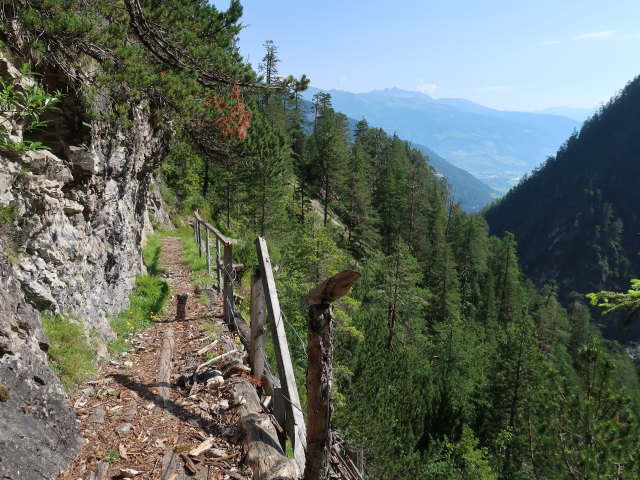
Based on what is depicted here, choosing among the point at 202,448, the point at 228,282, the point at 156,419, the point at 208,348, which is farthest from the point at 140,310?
the point at 202,448

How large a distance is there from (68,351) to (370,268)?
1031 inches

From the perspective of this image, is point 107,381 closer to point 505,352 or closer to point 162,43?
point 162,43

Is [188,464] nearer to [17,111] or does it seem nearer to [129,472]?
[129,472]

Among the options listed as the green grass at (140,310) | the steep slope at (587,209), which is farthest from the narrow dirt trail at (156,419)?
the steep slope at (587,209)

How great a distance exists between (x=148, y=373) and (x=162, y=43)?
19.2 ft

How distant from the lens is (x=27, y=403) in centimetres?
355

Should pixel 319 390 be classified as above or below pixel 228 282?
above

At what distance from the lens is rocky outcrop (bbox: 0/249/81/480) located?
3.10 metres

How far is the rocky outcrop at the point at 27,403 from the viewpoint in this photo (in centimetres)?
Answer: 310

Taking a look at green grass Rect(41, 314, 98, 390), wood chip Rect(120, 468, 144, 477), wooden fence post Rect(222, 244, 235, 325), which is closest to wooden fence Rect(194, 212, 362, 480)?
wood chip Rect(120, 468, 144, 477)

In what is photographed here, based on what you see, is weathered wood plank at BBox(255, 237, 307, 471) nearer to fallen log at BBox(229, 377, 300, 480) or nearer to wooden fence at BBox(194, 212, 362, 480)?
wooden fence at BBox(194, 212, 362, 480)

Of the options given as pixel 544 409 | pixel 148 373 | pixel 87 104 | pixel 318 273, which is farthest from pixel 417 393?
pixel 87 104

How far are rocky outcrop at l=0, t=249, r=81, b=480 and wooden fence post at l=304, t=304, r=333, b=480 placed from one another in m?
2.17

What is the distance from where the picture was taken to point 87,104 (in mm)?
5977
